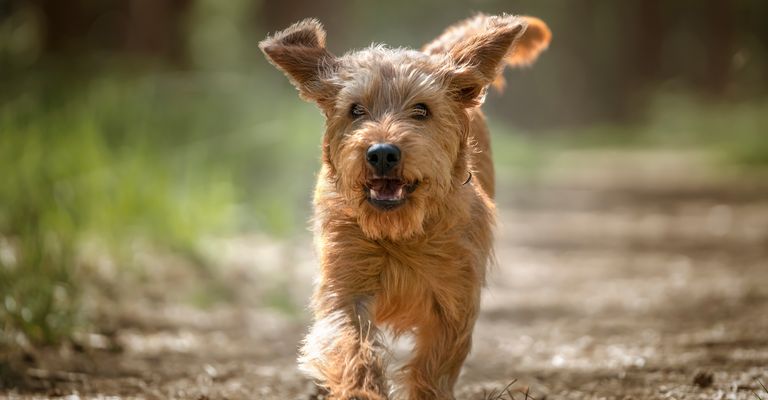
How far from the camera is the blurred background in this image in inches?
250

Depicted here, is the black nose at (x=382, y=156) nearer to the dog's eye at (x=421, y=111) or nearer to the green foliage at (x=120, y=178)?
the dog's eye at (x=421, y=111)

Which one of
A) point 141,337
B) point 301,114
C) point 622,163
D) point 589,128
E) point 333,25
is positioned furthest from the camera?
point 589,128

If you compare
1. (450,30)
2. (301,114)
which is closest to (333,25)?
(301,114)

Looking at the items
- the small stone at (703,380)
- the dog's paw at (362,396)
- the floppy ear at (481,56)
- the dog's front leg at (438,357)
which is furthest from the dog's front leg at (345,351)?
the small stone at (703,380)

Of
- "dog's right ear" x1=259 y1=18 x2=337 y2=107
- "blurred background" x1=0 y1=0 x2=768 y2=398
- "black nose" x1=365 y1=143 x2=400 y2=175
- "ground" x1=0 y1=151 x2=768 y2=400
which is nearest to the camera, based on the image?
"black nose" x1=365 y1=143 x2=400 y2=175

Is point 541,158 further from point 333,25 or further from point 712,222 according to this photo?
point 712,222

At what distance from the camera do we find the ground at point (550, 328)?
5359 mm

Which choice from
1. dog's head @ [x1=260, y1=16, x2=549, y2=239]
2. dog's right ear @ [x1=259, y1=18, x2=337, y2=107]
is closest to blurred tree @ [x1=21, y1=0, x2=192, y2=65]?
dog's right ear @ [x1=259, y1=18, x2=337, y2=107]

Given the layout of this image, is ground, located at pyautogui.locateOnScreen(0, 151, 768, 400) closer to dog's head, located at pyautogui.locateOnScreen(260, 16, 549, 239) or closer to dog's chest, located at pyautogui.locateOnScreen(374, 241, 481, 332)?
dog's chest, located at pyautogui.locateOnScreen(374, 241, 481, 332)

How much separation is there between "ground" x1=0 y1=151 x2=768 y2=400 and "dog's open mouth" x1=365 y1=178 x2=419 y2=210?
104 centimetres

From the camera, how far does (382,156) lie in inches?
176

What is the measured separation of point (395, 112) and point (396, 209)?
1.67ft

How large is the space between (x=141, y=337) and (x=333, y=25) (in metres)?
13.9

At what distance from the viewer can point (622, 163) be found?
26.2 meters
